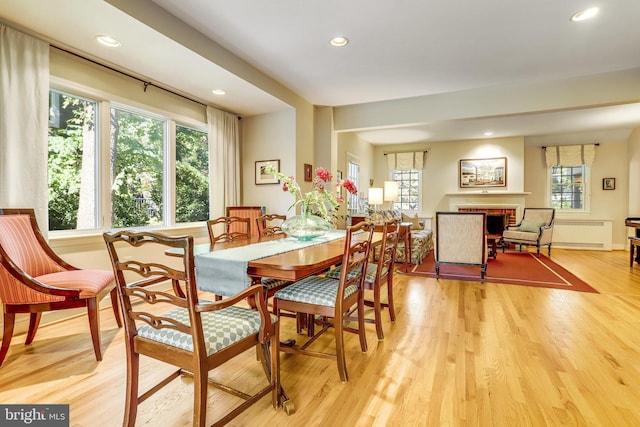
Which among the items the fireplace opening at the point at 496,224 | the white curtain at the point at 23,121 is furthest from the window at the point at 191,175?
the fireplace opening at the point at 496,224

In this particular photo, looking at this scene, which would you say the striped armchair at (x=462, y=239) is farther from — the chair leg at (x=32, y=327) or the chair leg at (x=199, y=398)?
the chair leg at (x=32, y=327)

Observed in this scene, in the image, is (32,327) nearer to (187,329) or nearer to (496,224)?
(187,329)

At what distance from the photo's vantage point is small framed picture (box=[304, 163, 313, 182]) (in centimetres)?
471

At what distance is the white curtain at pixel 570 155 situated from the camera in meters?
6.78

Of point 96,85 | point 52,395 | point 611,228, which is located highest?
point 96,85

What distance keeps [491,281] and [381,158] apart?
4621 millimetres

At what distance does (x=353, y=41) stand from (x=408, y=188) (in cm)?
533

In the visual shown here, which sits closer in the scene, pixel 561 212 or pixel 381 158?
pixel 561 212

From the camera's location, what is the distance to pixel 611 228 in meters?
6.62

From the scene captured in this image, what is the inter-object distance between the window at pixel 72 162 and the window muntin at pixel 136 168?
197 mm

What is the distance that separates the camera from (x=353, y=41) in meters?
2.99

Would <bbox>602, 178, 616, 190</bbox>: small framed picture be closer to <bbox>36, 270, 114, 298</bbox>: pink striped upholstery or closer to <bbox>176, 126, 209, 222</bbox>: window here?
<bbox>176, 126, 209, 222</bbox>: window

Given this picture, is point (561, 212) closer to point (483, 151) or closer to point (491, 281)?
point (483, 151)

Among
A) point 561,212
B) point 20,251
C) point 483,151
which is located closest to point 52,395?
point 20,251
